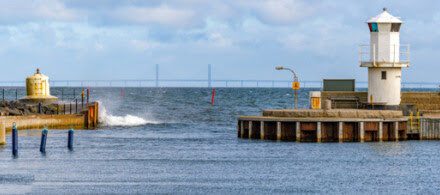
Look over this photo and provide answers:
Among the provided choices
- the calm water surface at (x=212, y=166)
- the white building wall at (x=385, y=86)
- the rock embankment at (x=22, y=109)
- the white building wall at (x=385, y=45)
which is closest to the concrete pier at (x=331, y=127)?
the calm water surface at (x=212, y=166)

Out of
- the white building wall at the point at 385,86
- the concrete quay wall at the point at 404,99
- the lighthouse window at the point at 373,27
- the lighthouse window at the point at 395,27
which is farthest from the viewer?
the concrete quay wall at the point at 404,99

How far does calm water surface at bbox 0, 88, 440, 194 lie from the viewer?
4231 centimetres

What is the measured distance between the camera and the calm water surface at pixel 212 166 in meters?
42.3

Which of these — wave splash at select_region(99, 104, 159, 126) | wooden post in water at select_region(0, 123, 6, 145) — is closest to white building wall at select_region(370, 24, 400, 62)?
wooden post in water at select_region(0, 123, 6, 145)

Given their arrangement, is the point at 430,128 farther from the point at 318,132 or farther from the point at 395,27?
the point at 395,27

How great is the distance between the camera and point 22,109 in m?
75.3

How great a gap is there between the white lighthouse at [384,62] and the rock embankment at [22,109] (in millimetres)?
23571

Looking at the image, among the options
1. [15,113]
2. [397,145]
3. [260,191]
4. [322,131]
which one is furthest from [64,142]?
[260,191]

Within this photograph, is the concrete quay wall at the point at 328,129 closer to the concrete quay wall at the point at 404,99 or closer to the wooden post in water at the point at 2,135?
the concrete quay wall at the point at 404,99

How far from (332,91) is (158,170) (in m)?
24.2

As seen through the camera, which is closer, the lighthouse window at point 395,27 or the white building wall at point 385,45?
the white building wall at point 385,45

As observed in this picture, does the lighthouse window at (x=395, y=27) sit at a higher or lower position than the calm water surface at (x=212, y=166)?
higher

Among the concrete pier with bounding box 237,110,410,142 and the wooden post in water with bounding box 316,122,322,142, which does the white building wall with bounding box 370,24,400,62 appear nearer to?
the concrete pier with bounding box 237,110,410,142

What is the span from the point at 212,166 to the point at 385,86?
1886 cm
